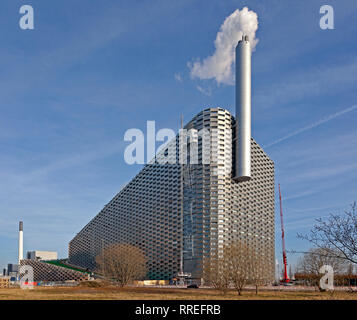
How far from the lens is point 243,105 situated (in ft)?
466

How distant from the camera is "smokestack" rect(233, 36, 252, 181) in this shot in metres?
140

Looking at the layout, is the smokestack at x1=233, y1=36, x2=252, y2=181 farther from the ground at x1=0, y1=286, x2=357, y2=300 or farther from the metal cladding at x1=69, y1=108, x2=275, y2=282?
the ground at x1=0, y1=286, x2=357, y2=300

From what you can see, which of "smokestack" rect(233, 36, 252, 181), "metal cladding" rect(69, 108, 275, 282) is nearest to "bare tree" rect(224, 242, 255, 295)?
"metal cladding" rect(69, 108, 275, 282)

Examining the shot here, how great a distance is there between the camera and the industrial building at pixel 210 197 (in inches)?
5733

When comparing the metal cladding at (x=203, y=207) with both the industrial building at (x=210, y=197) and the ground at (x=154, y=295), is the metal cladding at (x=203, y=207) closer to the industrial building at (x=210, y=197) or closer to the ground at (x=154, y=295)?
the industrial building at (x=210, y=197)

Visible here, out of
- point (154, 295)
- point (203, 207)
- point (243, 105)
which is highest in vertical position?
point (243, 105)

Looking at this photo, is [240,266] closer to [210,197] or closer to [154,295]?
[154,295]

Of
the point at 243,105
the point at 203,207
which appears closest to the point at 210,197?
the point at 203,207

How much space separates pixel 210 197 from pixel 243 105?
118 ft

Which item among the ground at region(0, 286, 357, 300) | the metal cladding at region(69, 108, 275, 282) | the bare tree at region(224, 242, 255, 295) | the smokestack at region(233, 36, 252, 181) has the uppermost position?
the smokestack at region(233, 36, 252, 181)

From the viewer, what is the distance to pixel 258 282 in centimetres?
5591

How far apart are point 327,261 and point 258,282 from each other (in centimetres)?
1397
